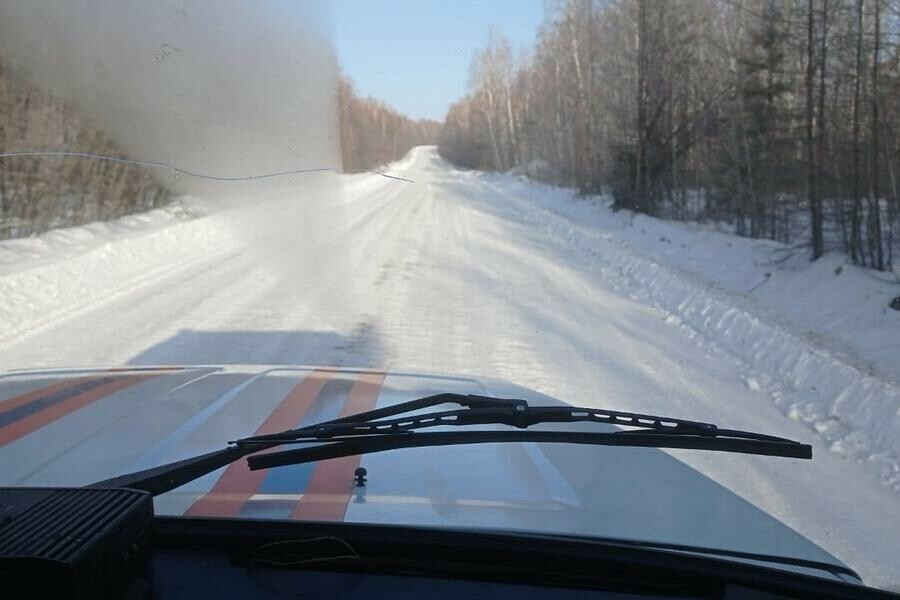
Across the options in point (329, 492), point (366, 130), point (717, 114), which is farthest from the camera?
point (717, 114)

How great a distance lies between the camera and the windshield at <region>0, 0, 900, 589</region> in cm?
261

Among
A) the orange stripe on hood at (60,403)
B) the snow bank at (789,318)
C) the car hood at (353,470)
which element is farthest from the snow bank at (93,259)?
the snow bank at (789,318)

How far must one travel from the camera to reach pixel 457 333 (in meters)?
8.55

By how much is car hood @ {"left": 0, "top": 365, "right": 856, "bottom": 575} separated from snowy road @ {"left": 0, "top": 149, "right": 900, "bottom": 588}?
5.10ft

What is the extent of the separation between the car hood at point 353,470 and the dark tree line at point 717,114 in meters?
11.3

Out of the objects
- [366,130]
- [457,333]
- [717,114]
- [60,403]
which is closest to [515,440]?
[60,403]

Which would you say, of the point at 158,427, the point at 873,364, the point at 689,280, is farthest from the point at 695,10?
the point at 158,427

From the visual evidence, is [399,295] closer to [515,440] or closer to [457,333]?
[457,333]

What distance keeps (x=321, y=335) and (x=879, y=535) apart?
17.7ft

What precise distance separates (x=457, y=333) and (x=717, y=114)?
55.3 ft

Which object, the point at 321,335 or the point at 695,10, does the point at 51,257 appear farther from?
the point at 695,10

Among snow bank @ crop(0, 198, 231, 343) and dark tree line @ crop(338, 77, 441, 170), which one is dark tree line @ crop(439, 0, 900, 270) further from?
snow bank @ crop(0, 198, 231, 343)

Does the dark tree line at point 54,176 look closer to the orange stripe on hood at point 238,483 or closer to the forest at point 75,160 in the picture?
the forest at point 75,160

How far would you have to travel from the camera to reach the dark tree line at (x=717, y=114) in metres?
12.7
